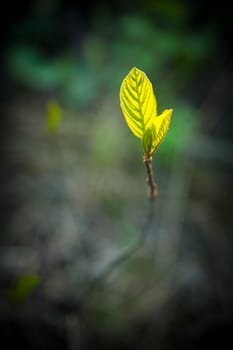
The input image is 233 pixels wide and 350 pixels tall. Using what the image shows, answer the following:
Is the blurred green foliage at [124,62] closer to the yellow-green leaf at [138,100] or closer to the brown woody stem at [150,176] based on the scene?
the brown woody stem at [150,176]

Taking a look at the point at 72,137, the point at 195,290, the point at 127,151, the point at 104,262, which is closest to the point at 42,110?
the point at 72,137

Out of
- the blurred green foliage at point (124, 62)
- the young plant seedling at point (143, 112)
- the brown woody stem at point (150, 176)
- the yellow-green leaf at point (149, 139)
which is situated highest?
the blurred green foliage at point (124, 62)

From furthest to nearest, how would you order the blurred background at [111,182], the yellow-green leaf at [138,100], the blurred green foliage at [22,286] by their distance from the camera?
the blurred background at [111,182] < the blurred green foliage at [22,286] < the yellow-green leaf at [138,100]

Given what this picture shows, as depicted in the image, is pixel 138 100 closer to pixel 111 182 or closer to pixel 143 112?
pixel 143 112

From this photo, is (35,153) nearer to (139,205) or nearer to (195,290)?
(139,205)

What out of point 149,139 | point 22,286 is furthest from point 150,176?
point 22,286

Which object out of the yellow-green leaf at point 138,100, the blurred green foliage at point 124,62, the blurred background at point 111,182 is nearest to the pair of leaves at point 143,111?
the yellow-green leaf at point 138,100

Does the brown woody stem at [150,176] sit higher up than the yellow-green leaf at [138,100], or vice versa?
the yellow-green leaf at [138,100]
